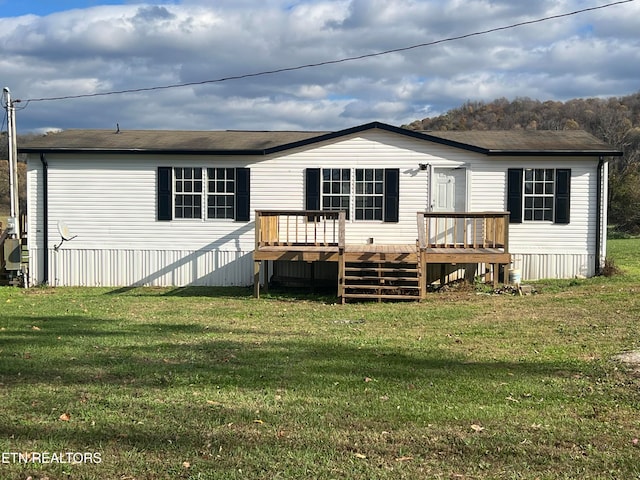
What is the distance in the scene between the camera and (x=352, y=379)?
19.1ft

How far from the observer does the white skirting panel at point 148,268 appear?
1518 cm

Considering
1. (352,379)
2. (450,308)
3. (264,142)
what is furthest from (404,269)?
(352,379)

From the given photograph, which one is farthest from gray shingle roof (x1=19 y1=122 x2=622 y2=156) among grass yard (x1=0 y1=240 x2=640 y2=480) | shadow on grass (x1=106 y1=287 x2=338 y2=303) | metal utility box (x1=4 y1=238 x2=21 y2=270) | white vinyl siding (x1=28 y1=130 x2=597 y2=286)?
grass yard (x1=0 y1=240 x2=640 y2=480)

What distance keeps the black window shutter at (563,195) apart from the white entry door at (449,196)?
2.12 meters

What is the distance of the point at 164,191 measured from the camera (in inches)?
595

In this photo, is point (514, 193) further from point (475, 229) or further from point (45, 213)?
point (45, 213)

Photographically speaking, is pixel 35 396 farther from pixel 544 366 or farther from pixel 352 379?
pixel 544 366

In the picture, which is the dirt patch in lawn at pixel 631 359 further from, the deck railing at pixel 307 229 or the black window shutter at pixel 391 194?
the black window shutter at pixel 391 194

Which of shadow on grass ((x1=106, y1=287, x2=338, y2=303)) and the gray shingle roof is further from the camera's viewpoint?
the gray shingle roof

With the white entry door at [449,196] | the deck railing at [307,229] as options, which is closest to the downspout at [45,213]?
the deck railing at [307,229]

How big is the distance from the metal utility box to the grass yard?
5.88 meters

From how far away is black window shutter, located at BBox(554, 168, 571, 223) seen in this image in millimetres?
14414

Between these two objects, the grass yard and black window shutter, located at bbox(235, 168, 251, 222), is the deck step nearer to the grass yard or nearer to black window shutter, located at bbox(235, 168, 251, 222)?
the grass yard

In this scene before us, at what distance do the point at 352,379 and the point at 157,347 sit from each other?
261 cm
